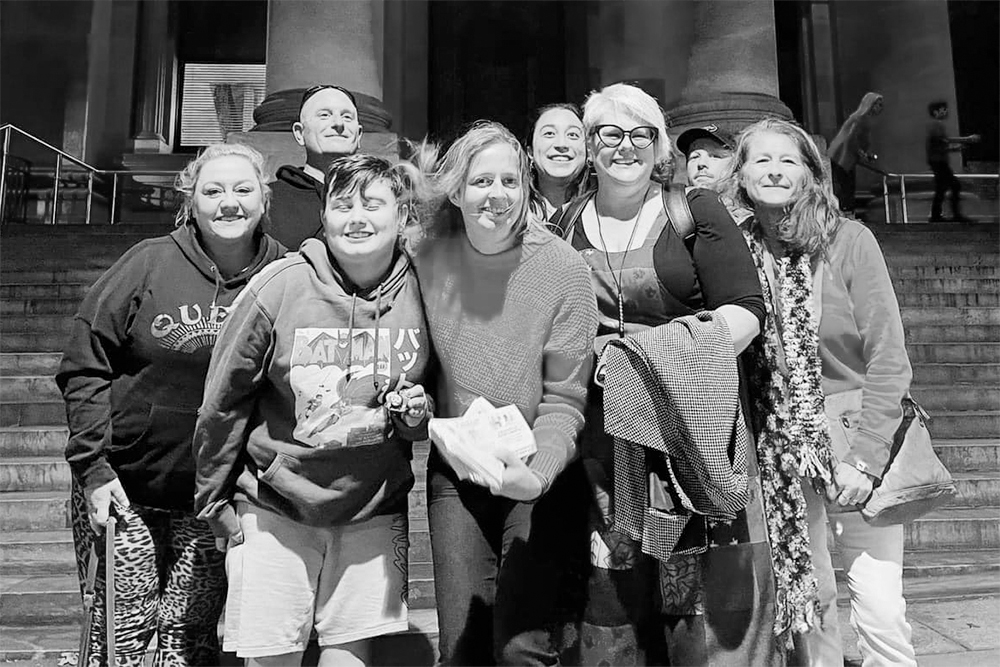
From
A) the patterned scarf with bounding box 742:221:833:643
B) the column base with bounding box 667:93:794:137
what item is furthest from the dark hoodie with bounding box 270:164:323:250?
the column base with bounding box 667:93:794:137

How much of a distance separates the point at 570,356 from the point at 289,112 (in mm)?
6292

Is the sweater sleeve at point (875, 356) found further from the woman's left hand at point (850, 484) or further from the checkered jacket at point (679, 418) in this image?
the checkered jacket at point (679, 418)

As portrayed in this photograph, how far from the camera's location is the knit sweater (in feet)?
7.30

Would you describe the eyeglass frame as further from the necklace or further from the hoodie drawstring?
the hoodie drawstring

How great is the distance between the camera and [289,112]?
764cm

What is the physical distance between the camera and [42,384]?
17.9 ft

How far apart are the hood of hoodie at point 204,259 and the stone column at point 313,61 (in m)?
5.11

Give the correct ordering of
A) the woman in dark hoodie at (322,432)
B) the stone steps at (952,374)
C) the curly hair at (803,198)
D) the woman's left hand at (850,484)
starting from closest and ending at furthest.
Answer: the woman in dark hoodie at (322,432)
the woman's left hand at (850,484)
the curly hair at (803,198)
the stone steps at (952,374)

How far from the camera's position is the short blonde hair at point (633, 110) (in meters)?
2.33

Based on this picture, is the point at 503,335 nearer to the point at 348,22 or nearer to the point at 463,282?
the point at 463,282

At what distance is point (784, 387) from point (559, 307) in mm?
836

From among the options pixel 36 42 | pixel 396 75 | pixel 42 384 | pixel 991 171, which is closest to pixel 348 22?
pixel 42 384

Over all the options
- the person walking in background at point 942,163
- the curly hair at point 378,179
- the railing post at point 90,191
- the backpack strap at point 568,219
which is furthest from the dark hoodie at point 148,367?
the person walking in background at point 942,163

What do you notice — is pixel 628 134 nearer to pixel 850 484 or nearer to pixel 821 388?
pixel 821 388
